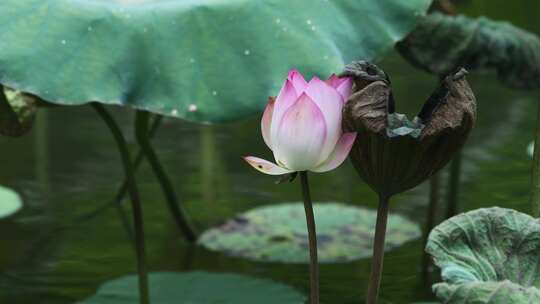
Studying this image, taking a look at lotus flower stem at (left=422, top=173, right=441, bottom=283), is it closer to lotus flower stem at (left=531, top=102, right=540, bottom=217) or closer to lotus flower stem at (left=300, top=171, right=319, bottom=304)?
lotus flower stem at (left=531, top=102, right=540, bottom=217)

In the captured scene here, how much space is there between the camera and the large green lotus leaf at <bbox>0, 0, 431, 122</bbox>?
1408mm

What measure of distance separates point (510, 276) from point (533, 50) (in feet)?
3.78

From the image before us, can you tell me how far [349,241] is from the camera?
2156 millimetres

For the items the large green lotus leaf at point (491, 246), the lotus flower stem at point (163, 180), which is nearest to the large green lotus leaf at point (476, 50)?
the lotus flower stem at point (163, 180)

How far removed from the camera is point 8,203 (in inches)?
86.7

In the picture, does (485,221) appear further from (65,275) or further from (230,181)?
(230,181)

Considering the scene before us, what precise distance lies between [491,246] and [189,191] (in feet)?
5.05

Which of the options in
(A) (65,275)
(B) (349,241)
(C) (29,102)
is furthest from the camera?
(B) (349,241)

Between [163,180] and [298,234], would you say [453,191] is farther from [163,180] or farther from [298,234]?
[163,180]

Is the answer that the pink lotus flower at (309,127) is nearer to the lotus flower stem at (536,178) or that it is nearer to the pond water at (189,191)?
the lotus flower stem at (536,178)

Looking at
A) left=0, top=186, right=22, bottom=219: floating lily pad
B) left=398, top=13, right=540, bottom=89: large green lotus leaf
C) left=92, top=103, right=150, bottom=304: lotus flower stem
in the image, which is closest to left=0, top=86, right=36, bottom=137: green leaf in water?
left=92, top=103, right=150, bottom=304: lotus flower stem

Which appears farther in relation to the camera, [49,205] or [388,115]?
[49,205]

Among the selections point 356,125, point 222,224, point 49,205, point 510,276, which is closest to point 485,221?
point 510,276

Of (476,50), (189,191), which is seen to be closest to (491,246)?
(476,50)
